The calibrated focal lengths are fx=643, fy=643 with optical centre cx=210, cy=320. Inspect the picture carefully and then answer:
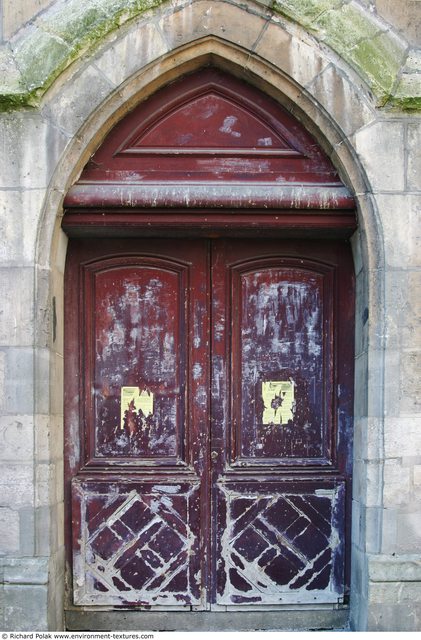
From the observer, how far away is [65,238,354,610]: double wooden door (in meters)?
4.37

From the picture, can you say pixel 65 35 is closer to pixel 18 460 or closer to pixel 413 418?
pixel 18 460

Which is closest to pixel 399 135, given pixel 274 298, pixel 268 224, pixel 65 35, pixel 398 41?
pixel 398 41

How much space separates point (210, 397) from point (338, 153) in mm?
1817

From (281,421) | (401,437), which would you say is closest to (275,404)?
(281,421)

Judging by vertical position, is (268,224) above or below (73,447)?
above

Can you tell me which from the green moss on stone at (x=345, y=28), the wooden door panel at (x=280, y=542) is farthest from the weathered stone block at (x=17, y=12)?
the wooden door panel at (x=280, y=542)

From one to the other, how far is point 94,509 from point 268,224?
2.24 m

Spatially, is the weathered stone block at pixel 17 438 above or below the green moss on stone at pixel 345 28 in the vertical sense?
below

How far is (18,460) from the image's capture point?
12.9 feet

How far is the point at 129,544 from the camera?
14.3 feet

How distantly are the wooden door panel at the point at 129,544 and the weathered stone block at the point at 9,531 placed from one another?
1.62 ft

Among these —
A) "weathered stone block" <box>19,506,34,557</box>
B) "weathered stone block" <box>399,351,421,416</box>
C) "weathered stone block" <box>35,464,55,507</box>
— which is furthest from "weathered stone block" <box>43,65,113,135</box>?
"weathered stone block" <box>399,351,421,416</box>

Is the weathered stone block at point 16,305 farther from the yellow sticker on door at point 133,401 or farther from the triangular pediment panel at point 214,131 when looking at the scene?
the triangular pediment panel at point 214,131

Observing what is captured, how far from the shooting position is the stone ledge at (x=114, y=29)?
12.9 ft
